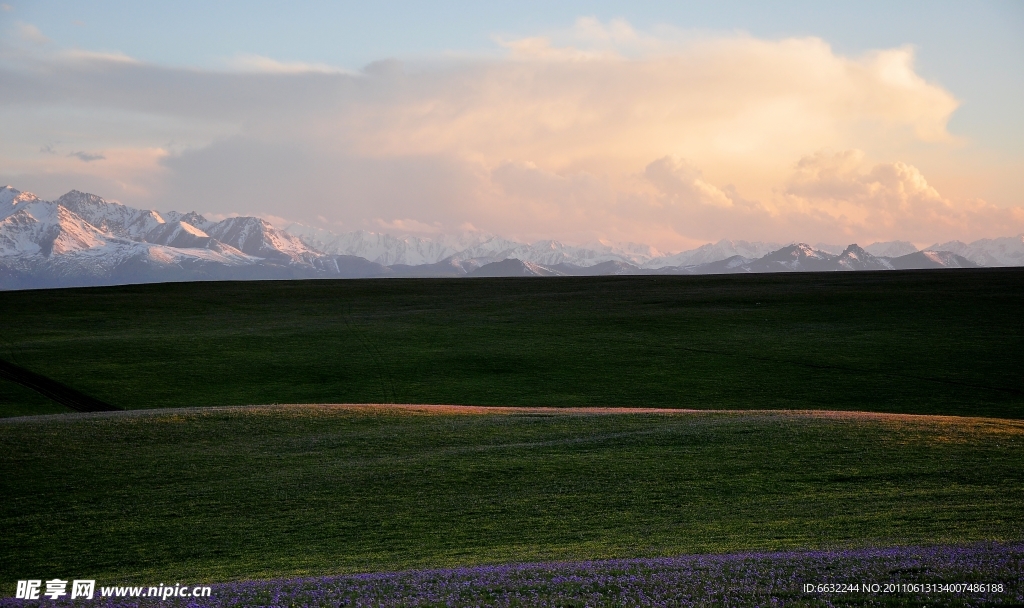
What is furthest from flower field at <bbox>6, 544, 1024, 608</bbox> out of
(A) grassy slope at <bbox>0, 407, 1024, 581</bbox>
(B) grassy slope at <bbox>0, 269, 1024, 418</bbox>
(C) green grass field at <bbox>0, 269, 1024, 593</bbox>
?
(B) grassy slope at <bbox>0, 269, 1024, 418</bbox>

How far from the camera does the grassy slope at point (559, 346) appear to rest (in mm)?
50969

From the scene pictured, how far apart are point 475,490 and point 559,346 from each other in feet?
137

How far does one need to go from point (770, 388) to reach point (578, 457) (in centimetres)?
2748

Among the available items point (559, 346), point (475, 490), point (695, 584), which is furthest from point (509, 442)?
point (559, 346)

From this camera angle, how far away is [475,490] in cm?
2439

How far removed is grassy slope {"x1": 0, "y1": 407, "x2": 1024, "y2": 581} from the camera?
1864cm

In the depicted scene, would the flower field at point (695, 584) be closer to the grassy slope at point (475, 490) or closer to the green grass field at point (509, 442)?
the green grass field at point (509, 442)

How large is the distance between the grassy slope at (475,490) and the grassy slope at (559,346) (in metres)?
15.9

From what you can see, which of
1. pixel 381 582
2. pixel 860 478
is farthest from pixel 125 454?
pixel 860 478

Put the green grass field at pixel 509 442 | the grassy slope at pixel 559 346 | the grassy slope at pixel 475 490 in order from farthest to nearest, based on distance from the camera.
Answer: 1. the grassy slope at pixel 559 346
2. the green grass field at pixel 509 442
3. the grassy slope at pixel 475 490

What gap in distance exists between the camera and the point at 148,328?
77375 millimetres

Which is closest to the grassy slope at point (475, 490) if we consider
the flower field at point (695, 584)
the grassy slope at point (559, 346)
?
the flower field at point (695, 584)

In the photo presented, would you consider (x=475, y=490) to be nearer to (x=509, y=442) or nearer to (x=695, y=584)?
(x=509, y=442)

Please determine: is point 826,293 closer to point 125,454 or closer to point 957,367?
point 957,367
